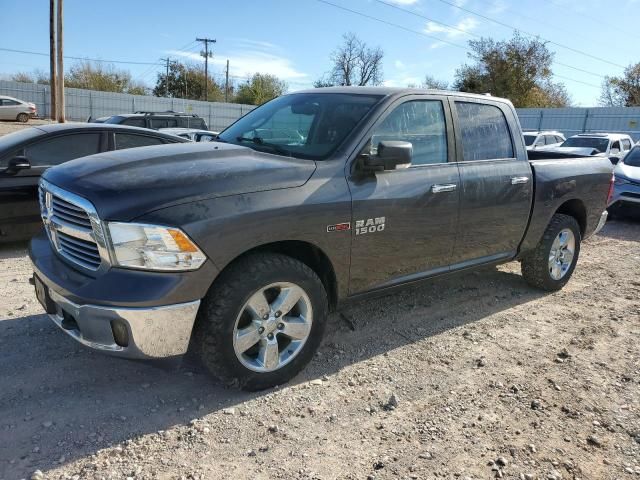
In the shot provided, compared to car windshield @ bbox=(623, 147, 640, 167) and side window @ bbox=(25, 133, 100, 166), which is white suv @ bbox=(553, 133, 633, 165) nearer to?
car windshield @ bbox=(623, 147, 640, 167)

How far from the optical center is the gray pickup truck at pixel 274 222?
2.71m

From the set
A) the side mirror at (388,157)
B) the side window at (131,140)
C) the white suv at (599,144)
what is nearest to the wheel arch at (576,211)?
the side mirror at (388,157)

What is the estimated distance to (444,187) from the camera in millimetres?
3979

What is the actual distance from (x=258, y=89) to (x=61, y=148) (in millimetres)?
53792

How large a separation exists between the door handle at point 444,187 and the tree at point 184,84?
210 ft

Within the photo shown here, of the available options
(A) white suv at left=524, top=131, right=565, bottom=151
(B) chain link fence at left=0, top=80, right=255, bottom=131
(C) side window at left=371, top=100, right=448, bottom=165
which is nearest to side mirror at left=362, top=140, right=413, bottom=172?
(C) side window at left=371, top=100, right=448, bottom=165

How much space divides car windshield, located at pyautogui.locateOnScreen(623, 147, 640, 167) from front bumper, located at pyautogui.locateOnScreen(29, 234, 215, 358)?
11.0 metres

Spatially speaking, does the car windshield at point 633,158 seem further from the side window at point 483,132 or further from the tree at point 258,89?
the tree at point 258,89

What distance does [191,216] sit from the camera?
8.96 ft

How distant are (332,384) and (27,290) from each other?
3.17 metres

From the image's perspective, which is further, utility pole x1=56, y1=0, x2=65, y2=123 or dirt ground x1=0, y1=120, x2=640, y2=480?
utility pole x1=56, y1=0, x2=65, y2=123

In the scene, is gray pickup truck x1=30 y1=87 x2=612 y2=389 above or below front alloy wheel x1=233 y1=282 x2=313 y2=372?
above

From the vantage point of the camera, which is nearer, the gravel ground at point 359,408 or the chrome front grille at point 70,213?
the gravel ground at point 359,408

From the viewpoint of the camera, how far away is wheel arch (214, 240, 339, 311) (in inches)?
128
